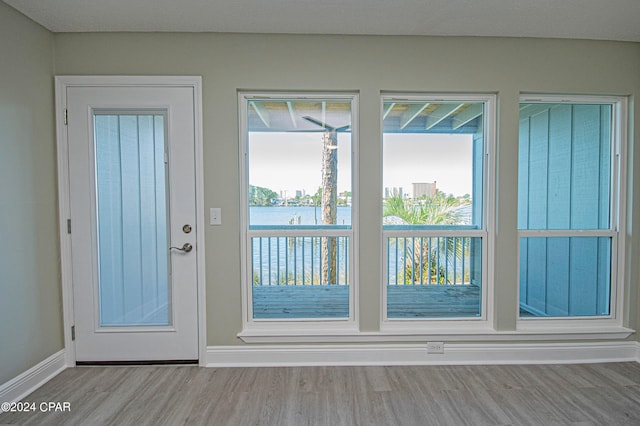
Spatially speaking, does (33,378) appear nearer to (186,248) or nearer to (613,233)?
(186,248)

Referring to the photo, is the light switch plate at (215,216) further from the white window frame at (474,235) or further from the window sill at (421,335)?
the white window frame at (474,235)

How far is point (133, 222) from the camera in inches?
88.4

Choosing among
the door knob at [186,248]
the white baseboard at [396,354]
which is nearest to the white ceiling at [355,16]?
the door knob at [186,248]

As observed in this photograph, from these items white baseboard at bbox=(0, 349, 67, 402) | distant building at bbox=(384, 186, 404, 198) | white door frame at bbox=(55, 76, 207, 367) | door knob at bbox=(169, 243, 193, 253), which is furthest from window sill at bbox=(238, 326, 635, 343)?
white baseboard at bbox=(0, 349, 67, 402)

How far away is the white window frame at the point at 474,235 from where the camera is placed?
2.27m

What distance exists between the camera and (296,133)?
2322mm

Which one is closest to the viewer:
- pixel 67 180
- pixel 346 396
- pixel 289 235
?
pixel 346 396

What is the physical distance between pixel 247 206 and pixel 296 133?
0.70m

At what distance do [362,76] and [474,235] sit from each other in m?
1.52

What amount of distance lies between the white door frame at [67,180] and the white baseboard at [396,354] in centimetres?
31

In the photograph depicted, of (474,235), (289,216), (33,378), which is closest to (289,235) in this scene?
(289,216)

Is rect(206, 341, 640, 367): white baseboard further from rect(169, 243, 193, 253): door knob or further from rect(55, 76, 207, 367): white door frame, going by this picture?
rect(169, 243, 193, 253): door knob

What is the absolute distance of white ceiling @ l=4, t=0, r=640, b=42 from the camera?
184cm

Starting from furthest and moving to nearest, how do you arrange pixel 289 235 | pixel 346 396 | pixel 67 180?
1. pixel 289 235
2. pixel 67 180
3. pixel 346 396
